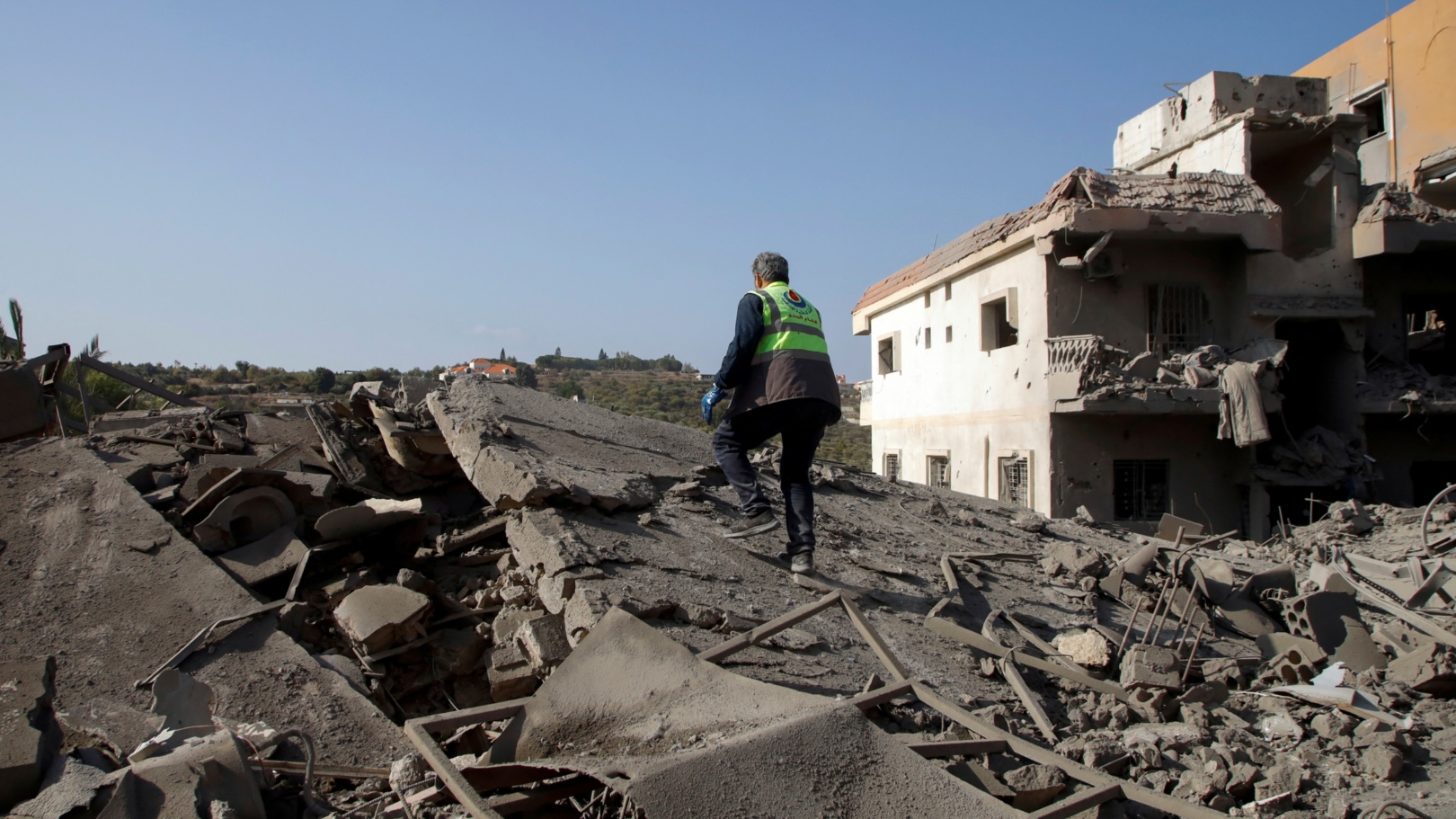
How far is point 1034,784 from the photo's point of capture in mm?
2551

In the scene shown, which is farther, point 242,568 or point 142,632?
point 242,568

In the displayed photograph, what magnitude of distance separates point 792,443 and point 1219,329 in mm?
13472

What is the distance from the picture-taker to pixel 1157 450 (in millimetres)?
14305

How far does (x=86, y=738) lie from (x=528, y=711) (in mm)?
1620

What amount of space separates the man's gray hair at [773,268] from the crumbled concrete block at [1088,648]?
2.28m

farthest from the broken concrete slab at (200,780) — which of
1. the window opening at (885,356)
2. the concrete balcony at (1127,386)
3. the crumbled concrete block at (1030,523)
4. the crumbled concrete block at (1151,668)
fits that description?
the window opening at (885,356)

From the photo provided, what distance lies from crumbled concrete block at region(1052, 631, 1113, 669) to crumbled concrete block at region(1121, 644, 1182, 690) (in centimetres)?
12

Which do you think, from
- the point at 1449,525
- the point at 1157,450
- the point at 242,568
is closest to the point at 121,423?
the point at 242,568

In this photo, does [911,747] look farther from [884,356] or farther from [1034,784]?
[884,356]

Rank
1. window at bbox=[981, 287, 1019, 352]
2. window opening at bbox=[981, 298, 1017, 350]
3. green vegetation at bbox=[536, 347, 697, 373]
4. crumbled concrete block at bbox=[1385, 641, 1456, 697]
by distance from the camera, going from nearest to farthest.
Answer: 1. crumbled concrete block at bbox=[1385, 641, 1456, 697]
2. window at bbox=[981, 287, 1019, 352]
3. window opening at bbox=[981, 298, 1017, 350]
4. green vegetation at bbox=[536, 347, 697, 373]

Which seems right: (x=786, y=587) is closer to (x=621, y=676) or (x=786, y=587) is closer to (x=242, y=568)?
(x=621, y=676)

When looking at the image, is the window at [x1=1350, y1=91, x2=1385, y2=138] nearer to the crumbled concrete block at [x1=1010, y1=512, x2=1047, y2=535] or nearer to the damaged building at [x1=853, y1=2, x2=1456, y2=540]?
the damaged building at [x1=853, y1=2, x2=1456, y2=540]

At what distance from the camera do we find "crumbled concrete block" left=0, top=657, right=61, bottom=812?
91.4 inches

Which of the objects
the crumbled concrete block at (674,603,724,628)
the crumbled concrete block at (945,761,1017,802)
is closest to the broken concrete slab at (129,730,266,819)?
the crumbled concrete block at (674,603,724,628)
